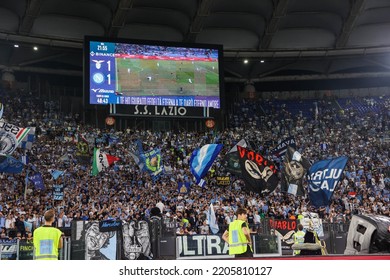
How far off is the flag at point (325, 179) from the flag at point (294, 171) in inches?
70.0

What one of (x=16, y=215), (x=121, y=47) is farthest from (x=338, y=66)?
(x=16, y=215)

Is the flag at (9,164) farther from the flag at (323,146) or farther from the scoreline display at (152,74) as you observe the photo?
the flag at (323,146)

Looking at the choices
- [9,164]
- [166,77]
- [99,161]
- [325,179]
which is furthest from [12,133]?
[325,179]

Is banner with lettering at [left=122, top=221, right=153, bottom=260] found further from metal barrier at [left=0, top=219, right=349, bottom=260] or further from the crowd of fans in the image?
the crowd of fans

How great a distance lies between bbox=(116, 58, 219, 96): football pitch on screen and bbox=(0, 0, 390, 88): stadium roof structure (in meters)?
3.90

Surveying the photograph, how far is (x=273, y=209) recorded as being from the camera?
28.0 meters

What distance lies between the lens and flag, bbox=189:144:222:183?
2322 centimetres

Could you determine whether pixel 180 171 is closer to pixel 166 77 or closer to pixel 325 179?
pixel 166 77

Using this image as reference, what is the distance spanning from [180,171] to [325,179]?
15.1m

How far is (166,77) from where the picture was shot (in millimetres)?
36469

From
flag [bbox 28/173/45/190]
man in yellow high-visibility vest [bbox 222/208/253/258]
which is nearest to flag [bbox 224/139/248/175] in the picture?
flag [bbox 28/173/45/190]

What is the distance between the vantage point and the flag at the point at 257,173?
832 inches

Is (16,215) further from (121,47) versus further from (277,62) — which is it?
(277,62)

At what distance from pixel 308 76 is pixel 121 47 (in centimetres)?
1880
